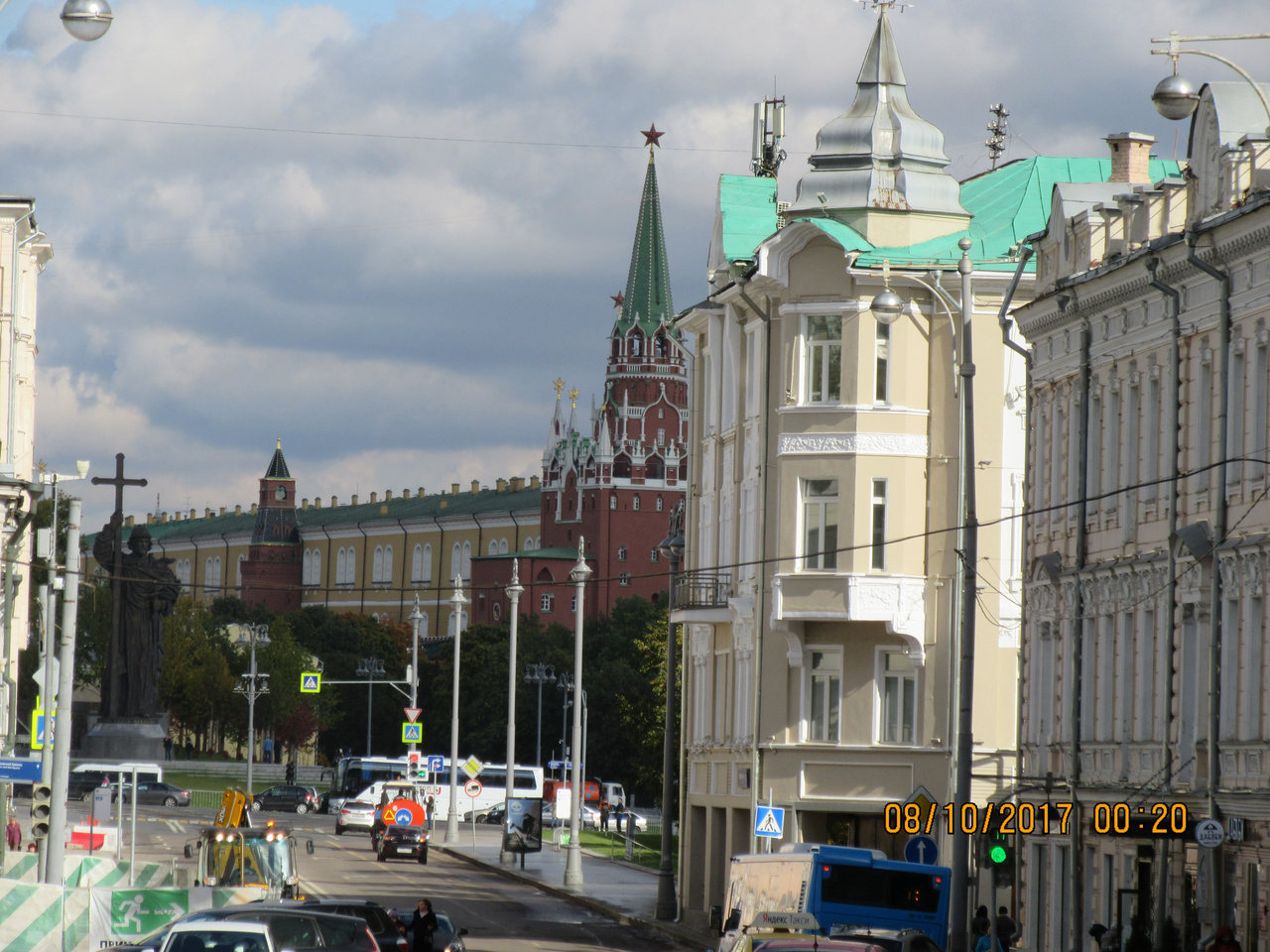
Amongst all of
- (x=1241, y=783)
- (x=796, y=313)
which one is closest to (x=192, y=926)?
(x=1241, y=783)

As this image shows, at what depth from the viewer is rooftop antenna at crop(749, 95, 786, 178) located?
176 ft

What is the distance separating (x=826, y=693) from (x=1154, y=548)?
13.6 meters

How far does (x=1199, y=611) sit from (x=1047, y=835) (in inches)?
252

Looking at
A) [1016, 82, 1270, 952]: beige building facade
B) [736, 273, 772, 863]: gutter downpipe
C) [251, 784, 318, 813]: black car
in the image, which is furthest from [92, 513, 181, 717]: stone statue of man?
[1016, 82, 1270, 952]: beige building facade

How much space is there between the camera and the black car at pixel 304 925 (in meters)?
23.4

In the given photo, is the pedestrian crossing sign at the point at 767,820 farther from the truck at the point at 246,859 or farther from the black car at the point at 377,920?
the black car at the point at 377,920

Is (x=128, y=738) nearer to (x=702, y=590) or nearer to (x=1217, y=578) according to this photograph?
(x=702, y=590)

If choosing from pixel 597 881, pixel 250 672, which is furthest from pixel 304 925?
pixel 250 672

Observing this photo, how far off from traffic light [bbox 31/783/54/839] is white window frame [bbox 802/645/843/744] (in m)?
15.7

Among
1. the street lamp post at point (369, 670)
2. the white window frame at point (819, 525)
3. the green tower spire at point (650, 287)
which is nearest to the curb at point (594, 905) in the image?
the white window frame at point (819, 525)

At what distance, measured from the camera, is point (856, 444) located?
141ft

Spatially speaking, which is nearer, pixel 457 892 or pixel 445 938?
pixel 445 938

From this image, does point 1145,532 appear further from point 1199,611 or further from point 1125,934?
point 1125,934

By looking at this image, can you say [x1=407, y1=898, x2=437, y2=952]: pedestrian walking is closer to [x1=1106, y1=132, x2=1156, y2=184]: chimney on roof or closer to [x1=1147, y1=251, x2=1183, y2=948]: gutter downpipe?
[x1=1147, y1=251, x2=1183, y2=948]: gutter downpipe
